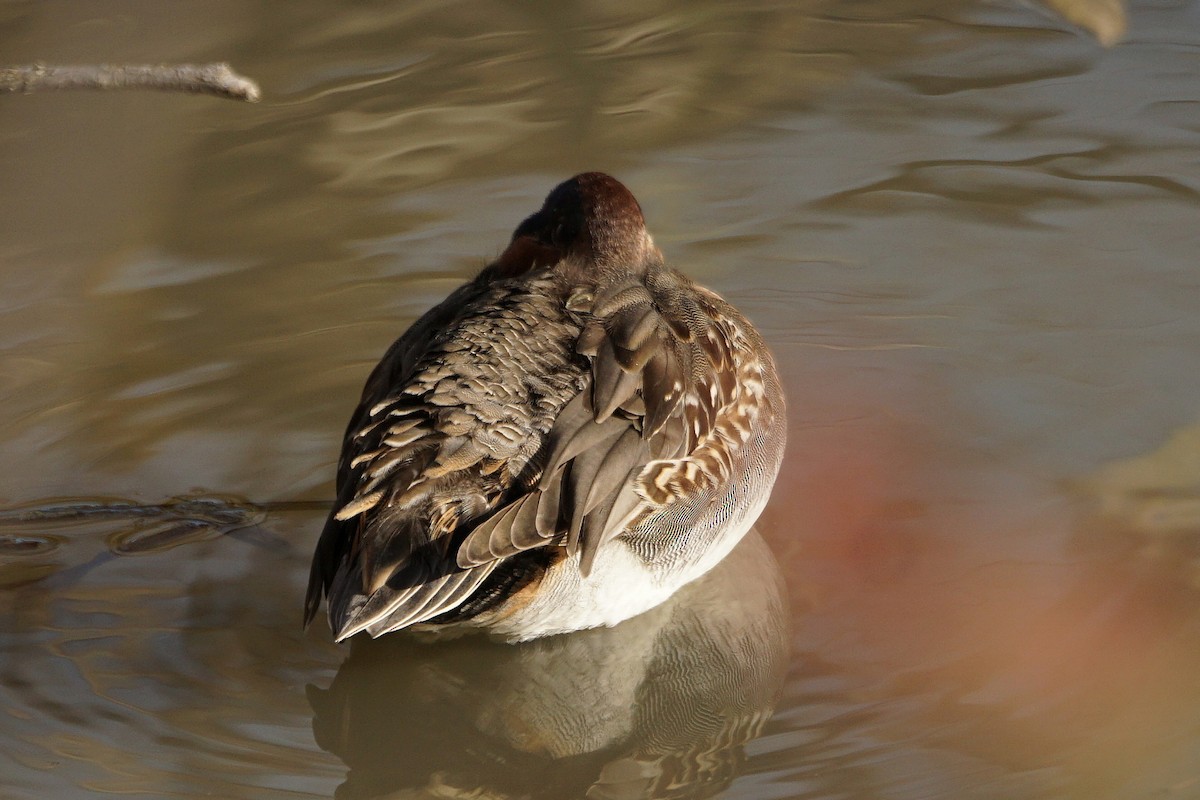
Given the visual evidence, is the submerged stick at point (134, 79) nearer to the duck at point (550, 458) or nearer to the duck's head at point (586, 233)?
the duck at point (550, 458)

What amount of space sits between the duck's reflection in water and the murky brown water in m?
0.01

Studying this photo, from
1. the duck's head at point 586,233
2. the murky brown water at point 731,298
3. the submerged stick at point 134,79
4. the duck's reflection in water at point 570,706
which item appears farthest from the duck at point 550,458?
the submerged stick at point 134,79

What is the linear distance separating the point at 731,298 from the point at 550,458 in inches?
105

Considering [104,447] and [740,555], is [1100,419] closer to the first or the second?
[740,555]

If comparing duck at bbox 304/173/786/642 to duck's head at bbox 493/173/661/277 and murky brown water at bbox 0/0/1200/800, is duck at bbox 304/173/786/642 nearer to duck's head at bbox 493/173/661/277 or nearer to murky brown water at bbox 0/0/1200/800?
duck's head at bbox 493/173/661/277

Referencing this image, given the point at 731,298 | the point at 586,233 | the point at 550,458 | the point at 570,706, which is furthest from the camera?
the point at 731,298

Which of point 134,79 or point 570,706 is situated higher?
point 134,79

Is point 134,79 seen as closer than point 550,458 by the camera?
Yes

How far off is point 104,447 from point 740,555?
8.25 ft

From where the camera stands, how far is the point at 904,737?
4.14 metres

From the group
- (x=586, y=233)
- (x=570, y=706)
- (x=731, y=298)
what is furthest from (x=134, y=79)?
(x=731, y=298)

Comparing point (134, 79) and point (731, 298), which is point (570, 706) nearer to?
point (134, 79)

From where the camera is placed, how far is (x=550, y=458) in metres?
4.22

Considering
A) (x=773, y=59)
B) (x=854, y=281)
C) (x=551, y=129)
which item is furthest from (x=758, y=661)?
(x=773, y=59)
